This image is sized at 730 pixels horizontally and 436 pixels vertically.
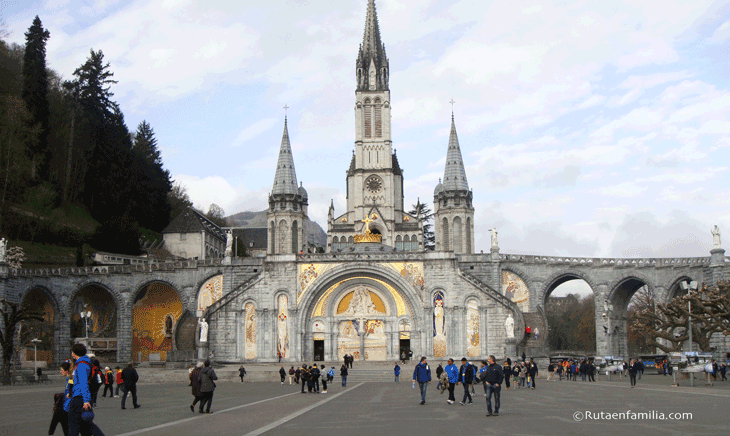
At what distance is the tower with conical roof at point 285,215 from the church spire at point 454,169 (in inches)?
502

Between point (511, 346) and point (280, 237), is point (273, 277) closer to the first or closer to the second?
point (280, 237)

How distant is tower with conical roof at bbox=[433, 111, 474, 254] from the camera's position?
2388 inches

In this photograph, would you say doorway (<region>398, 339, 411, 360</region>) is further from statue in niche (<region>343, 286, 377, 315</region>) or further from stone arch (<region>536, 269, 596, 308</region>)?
stone arch (<region>536, 269, 596, 308</region>)

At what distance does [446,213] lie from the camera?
61062 millimetres

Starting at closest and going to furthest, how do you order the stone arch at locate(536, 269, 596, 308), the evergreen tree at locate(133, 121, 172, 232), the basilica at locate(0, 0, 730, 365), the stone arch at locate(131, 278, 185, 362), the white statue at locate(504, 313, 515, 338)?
the white statue at locate(504, 313, 515, 338) → the basilica at locate(0, 0, 730, 365) → the stone arch at locate(536, 269, 596, 308) → the stone arch at locate(131, 278, 185, 362) → the evergreen tree at locate(133, 121, 172, 232)

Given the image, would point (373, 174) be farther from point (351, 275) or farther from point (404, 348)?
point (404, 348)

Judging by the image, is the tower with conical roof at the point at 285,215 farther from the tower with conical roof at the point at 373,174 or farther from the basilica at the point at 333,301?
the tower with conical roof at the point at 373,174

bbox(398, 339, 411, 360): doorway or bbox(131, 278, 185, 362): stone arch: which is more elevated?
bbox(131, 278, 185, 362): stone arch

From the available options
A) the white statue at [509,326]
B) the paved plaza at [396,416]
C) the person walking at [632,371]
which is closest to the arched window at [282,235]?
the white statue at [509,326]

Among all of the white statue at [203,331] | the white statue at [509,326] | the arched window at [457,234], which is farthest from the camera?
the arched window at [457,234]

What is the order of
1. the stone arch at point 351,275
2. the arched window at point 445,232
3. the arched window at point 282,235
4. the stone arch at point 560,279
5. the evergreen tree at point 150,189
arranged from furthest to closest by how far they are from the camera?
the evergreen tree at point 150,189, the arched window at point 282,235, the arched window at point 445,232, the stone arch at point 560,279, the stone arch at point 351,275

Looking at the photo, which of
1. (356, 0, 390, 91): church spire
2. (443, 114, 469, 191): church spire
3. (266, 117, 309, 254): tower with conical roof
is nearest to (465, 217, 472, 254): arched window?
(443, 114, 469, 191): church spire

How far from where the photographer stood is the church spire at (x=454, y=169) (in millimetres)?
61312

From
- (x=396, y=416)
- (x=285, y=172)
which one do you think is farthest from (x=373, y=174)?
(x=396, y=416)
